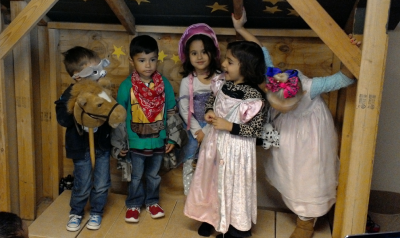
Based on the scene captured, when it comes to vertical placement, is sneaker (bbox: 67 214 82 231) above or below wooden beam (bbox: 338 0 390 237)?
below

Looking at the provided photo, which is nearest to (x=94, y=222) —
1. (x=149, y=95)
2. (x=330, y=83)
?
(x=149, y=95)

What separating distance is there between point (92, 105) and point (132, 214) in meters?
0.85

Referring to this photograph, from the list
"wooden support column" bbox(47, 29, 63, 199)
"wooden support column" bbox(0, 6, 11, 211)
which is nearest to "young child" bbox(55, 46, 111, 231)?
"wooden support column" bbox(0, 6, 11, 211)

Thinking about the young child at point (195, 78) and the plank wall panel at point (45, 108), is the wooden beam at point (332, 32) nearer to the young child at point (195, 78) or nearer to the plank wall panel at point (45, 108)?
the young child at point (195, 78)

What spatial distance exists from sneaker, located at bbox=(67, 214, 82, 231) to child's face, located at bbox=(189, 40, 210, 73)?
3.96 feet

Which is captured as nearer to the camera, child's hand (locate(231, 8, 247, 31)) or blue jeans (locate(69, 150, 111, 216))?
child's hand (locate(231, 8, 247, 31))

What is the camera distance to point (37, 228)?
9.16 ft

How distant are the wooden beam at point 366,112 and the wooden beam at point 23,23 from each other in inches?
66.1

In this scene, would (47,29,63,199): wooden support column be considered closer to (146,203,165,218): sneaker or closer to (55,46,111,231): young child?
(55,46,111,231): young child

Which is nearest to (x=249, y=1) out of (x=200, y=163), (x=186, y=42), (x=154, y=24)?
(x=186, y=42)

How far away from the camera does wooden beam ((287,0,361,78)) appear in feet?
7.29

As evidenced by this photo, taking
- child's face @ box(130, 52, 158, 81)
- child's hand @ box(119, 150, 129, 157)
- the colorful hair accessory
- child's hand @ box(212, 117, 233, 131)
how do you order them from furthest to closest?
child's hand @ box(119, 150, 129, 157) → child's face @ box(130, 52, 158, 81) → child's hand @ box(212, 117, 233, 131) → the colorful hair accessory

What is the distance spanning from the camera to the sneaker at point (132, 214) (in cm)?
287

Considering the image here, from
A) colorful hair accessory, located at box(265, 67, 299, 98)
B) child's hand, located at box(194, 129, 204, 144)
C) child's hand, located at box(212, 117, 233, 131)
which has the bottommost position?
child's hand, located at box(194, 129, 204, 144)
